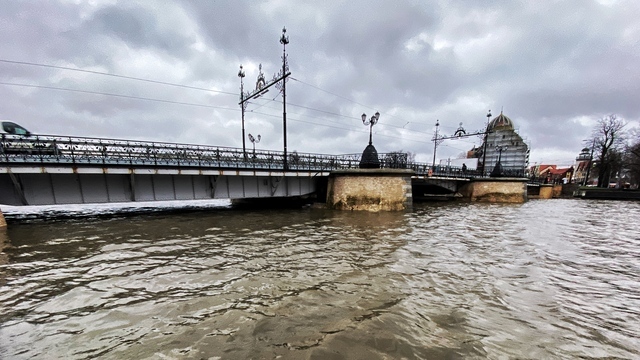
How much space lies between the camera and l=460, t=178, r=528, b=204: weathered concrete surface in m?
27.0

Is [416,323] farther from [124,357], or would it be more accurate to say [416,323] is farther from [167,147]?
[167,147]

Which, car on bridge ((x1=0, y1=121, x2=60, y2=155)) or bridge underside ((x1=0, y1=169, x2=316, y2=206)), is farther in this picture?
bridge underside ((x1=0, y1=169, x2=316, y2=206))

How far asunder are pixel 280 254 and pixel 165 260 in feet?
10.1

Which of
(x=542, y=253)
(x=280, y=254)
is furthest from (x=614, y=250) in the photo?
(x=280, y=254)

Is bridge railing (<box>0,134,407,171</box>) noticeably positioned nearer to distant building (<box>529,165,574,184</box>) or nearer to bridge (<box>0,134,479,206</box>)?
bridge (<box>0,134,479,206</box>)

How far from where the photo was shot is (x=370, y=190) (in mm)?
16047

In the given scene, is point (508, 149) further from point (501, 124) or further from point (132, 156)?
point (132, 156)

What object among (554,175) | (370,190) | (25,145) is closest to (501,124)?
(554,175)

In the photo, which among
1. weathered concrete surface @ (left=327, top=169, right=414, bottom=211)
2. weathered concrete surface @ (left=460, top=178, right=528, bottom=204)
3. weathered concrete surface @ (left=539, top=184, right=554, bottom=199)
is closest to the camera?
weathered concrete surface @ (left=327, top=169, right=414, bottom=211)

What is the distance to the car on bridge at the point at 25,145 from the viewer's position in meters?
10.1

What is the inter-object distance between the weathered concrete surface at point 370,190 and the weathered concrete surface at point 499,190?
16.7 metres

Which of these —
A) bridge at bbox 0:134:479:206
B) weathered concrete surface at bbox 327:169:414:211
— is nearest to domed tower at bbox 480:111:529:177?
weathered concrete surface at bbox 327:169:414:211

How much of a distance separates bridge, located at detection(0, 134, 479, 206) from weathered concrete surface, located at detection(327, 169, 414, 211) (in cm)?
198

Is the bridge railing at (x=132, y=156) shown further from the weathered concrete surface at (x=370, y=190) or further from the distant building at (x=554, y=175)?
the distant building at (x=554, y=175)
